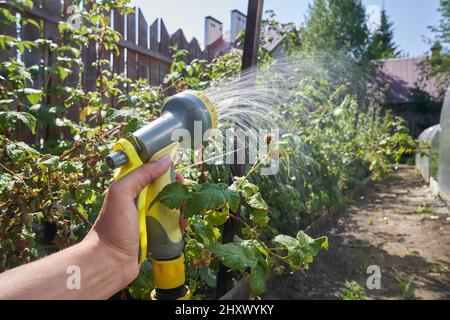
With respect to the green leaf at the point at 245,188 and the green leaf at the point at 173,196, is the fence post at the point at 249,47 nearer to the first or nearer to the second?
the green leaf at the point at 245,188

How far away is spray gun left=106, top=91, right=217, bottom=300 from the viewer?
3.20 ft

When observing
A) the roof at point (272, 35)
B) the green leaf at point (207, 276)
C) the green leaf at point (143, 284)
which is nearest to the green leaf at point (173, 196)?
the green leaf at point (143, 284)

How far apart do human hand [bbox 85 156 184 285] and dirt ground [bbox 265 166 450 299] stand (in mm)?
1866

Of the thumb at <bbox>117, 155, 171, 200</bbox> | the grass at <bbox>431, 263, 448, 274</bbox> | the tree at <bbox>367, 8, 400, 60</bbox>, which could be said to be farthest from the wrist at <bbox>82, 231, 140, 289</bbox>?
the tree at <bbox>367, 8, 400, 60</bbox>

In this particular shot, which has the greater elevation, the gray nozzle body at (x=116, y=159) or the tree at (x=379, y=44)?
the tree at (x=379, y=44)

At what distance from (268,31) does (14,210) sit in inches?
134

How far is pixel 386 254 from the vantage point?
362 cm

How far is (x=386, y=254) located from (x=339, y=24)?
19.0m

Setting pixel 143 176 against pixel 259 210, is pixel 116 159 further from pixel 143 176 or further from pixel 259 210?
pixel 259 210

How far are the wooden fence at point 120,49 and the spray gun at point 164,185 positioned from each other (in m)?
1.52

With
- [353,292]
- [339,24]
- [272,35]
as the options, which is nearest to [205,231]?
[353,292]

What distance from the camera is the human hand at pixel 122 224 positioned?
2.96 feet

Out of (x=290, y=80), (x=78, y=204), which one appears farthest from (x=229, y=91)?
(x=290, y=80)
